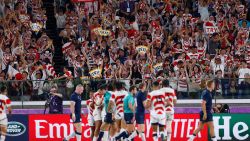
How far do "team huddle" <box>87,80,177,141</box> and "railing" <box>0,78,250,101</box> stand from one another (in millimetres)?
2449

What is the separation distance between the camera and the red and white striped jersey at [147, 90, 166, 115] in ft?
106

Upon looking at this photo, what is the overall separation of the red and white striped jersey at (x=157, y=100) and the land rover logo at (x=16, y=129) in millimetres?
5628

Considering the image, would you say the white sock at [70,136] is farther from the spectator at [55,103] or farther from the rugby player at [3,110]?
the spectator at [55,103]

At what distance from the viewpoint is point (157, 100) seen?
32406 mm

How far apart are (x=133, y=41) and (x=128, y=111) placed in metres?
8.21

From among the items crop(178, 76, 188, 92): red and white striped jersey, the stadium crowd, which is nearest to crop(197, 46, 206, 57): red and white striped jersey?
the stadium crowd

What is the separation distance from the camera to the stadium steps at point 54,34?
42438mm

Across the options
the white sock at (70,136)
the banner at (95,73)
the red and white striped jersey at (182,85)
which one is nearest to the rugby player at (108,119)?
the white sock at (70,136)

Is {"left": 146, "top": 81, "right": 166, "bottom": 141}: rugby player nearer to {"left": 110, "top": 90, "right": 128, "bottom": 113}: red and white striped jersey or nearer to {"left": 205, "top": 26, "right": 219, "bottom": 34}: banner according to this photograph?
{"left": 110, "top": 90, "right": 128, "bottom": 113}: red and white striped jersey

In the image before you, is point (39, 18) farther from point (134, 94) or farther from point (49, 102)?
point (134, 94)

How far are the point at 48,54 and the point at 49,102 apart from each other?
4782 mm

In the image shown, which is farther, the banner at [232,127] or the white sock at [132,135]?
the banner at [232,127]

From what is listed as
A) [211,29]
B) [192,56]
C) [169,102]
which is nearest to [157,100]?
[169,102]

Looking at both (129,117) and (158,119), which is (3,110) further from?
(158,119)
